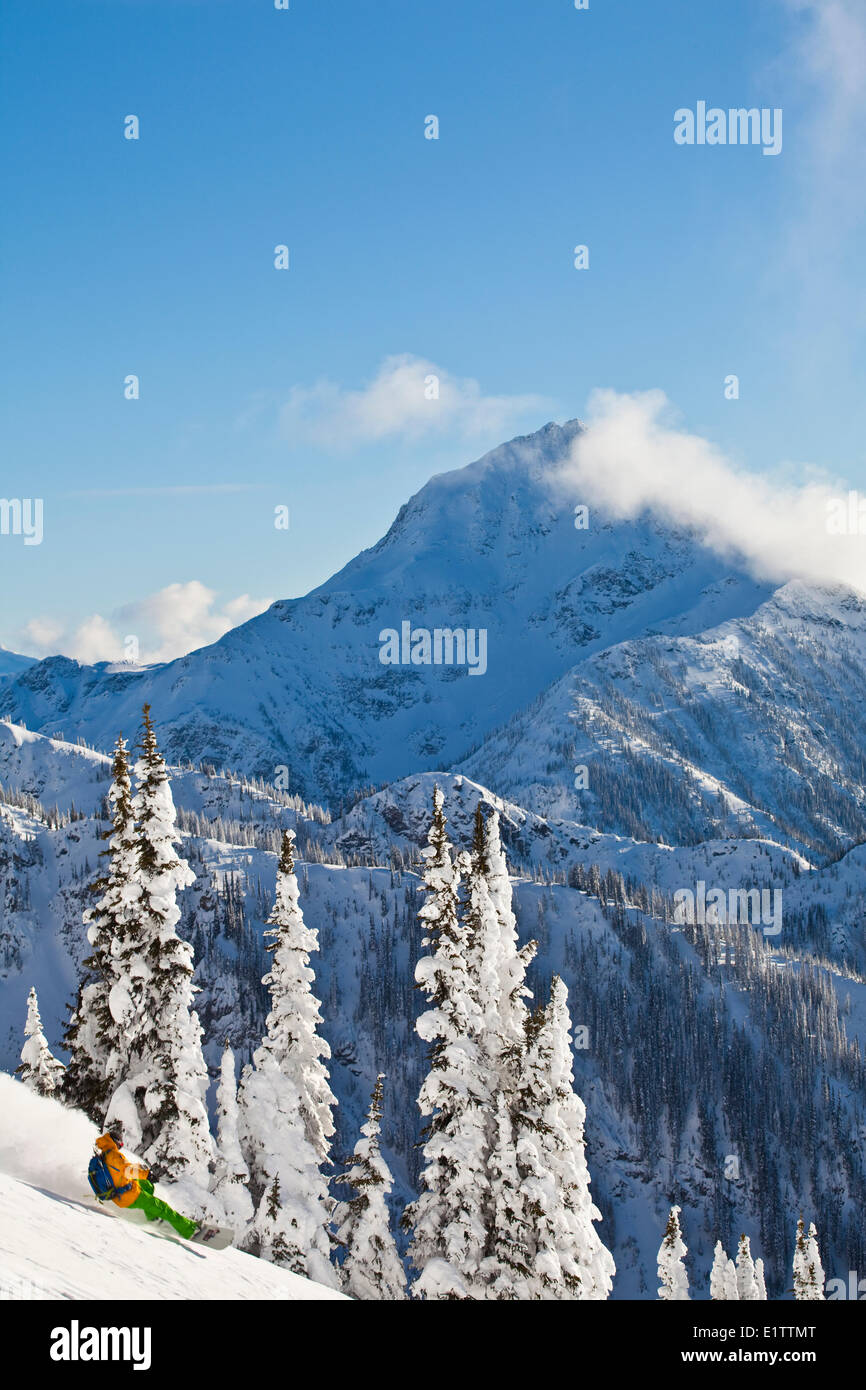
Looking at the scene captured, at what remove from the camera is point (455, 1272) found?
25984 millimetres

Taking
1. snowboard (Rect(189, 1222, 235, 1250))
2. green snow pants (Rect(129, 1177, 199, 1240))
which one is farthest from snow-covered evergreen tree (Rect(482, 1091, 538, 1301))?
green snow pants (Rect(129, 1177, 199, 1240))

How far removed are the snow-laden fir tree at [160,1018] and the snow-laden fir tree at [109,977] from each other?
16cm

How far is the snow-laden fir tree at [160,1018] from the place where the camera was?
26.5 metres

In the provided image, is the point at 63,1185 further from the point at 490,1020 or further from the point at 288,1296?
the point at 490,1020

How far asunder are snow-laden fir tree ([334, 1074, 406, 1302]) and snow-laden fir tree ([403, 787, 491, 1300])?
10.5ft

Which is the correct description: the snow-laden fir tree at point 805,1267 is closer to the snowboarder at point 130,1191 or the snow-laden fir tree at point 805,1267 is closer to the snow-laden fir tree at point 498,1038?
the snow-laden fir tree at point 498,1038

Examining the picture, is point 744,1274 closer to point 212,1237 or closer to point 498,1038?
point 498,1038

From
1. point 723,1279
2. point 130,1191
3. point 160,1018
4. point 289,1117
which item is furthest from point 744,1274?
point 130,1191

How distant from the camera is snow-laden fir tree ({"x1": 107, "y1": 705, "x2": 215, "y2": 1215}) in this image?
26.5m

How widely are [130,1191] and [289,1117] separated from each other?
60.5ft

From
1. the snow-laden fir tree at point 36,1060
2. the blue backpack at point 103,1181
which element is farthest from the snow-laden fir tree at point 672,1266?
the blue backpack at point 103,1181

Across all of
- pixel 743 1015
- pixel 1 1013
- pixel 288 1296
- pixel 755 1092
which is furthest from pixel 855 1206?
pixel 288 1296

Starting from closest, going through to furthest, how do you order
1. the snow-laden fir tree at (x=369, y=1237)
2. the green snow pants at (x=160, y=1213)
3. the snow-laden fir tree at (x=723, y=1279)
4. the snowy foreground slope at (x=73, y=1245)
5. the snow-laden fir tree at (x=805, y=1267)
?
the snowy foreground slope at (x=73, y=1245) < the green snow pants at (x=160, y=1213) < the snow-laden fir tree at (x=369, y=1237) < the snow-laden fir tree at (x=805, y=1267) < the snow-laden fir tree at (x=723, y=1279)

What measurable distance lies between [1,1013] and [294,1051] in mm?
190264
